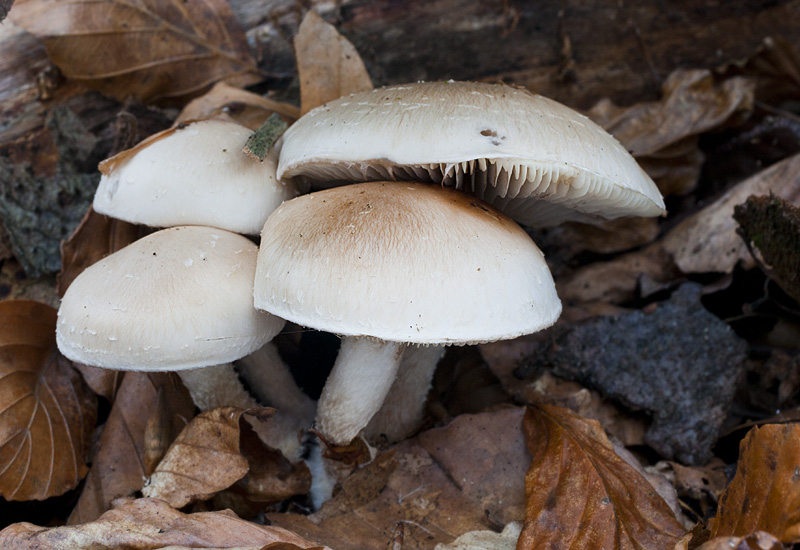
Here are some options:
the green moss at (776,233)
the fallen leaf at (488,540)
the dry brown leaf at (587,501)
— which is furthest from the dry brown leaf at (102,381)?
the green moss at (776,233)

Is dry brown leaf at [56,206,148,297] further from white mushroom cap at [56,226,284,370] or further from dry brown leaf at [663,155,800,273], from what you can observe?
dry brown leaf at [663,155,800,273]

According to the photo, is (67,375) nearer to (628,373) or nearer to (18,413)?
(18,413)

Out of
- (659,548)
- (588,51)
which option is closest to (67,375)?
(659,548)

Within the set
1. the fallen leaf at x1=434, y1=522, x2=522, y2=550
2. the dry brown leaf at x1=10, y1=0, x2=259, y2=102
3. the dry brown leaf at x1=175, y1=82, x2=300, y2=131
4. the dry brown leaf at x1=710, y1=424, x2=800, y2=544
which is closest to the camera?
the dry brown leaf at x1=710, y1=424, x2=800, y2=544

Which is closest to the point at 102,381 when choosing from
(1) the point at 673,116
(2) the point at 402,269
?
(2) the point at 402,269

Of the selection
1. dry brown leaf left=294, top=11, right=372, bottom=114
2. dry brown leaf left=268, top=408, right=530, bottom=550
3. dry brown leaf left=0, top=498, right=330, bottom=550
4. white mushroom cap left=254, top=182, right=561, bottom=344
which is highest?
dry brown leaf left=294, top=11, right=372, bottom=114

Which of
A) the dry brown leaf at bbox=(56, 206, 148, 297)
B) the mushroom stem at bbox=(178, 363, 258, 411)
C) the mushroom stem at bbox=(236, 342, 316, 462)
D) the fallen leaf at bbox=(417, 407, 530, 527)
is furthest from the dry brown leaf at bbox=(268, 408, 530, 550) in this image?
the dry brown leaf at bbox=(56, 206, 148, 297)

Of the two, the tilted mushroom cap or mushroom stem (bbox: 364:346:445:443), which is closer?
the tilted mushroom cap

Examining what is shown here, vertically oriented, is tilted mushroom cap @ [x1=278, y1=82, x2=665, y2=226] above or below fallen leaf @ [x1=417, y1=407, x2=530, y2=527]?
above
